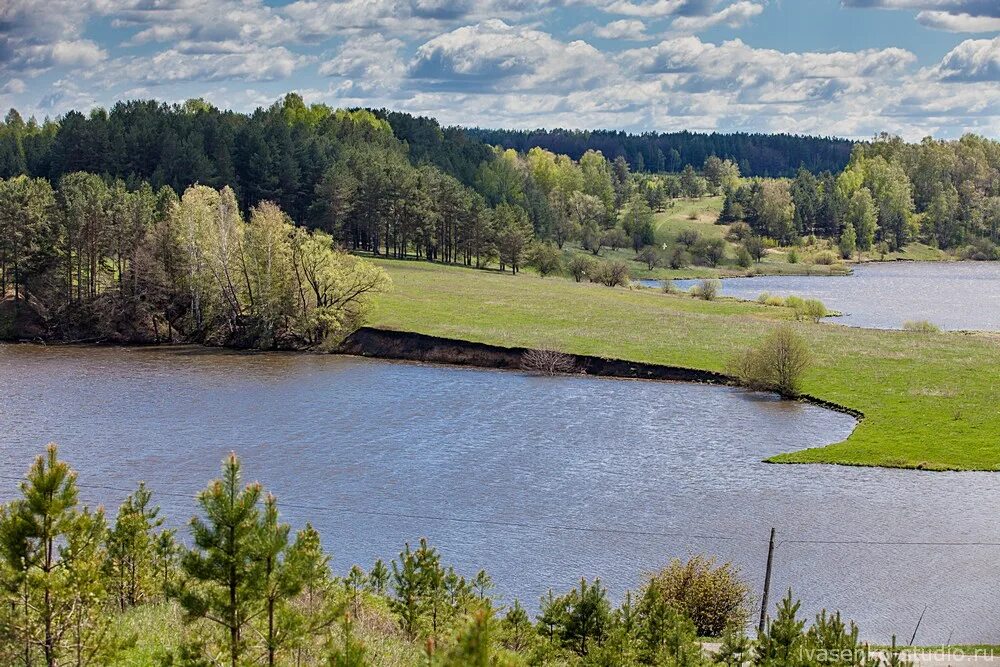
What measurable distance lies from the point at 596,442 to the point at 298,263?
33952 millimetres

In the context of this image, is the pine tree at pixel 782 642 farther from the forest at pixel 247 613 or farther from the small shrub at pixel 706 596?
the small shrub at pixel 706 596

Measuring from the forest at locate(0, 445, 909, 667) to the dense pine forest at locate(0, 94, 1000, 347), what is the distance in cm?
5101

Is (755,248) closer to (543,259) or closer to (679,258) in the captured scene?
Result: (679,258)

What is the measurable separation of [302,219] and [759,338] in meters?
60.4

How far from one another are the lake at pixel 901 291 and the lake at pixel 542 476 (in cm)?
3817

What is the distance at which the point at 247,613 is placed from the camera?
1350 centimetres

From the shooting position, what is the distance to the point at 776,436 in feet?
153

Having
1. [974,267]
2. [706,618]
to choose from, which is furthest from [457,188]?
[706,618]

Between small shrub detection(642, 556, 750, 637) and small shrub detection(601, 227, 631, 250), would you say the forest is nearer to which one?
small shrub detection(642, 556, 750, 637)

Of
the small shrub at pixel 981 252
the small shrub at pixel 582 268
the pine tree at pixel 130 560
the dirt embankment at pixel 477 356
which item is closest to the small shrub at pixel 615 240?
the small shrub at pixel 582 268

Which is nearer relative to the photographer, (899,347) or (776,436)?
(776,436)

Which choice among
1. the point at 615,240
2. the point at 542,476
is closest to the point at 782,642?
the point at 542,476

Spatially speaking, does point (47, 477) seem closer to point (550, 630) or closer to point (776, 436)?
point (550, 630)

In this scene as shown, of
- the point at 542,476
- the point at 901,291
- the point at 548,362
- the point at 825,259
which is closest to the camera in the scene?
the point at 542,476
